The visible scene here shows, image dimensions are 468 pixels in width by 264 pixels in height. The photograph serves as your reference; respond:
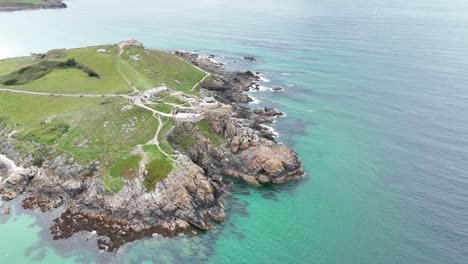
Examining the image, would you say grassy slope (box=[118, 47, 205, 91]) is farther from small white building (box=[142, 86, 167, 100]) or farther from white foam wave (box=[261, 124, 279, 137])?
white foam wave (box=[261, 124, 279, 137])

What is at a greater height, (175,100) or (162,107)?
(175,100)

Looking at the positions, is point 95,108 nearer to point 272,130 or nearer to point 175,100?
point 175,100

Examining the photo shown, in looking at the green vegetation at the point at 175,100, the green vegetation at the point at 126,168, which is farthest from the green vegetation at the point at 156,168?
the green vegetation at the point at 175,100

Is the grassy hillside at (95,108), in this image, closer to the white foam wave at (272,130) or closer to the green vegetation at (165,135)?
the green vegetation at (165,135)

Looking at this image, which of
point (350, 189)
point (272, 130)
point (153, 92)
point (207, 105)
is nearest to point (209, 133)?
point (207, 105)

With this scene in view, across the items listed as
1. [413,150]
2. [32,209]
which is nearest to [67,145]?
[32,209]

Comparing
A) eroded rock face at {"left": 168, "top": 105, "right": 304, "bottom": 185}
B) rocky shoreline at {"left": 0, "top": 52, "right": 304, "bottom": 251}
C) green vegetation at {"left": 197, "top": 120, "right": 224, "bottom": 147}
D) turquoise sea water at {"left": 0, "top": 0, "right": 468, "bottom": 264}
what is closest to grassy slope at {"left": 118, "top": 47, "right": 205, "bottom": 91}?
green vegetation at {"left": 197, "top": 120, "right": 224, "bottom": 147}
